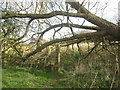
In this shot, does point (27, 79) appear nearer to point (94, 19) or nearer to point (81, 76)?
point (81, 76)

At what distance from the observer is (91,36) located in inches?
175

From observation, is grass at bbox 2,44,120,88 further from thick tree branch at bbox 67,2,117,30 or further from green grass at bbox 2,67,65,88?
thick tree branch at bbox 67,2,117,30

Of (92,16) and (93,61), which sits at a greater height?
(92,16)

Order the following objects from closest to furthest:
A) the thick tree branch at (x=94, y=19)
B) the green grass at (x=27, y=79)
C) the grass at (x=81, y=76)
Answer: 1. the thick tree branch at (x=94, y=19)
2. the grass at (x=81, y=76)
3. the green grass at (x=27, y=79)

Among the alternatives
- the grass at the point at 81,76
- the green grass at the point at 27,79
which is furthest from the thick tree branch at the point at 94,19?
the green grass at the point at 27,79

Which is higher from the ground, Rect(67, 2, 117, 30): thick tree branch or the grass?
Rect(67, 2, 117, 30): thick tree branch

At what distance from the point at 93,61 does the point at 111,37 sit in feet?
5.65

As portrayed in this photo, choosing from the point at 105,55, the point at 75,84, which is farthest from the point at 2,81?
the point at 105,55

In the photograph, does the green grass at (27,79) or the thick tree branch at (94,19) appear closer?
the thick tree branch at (94,19)

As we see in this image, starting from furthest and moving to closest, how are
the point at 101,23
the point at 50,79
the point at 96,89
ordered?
the point at 50,79 → the point at 96,89 → the point at 101,23

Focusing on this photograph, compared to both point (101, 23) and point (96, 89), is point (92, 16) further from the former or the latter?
point (96, 89)

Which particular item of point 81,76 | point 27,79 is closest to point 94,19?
point 81,76

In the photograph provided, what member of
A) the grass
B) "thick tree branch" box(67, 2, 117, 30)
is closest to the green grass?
the grass

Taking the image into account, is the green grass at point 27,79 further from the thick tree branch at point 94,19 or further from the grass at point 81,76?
the thick tree branch at point 94,19
